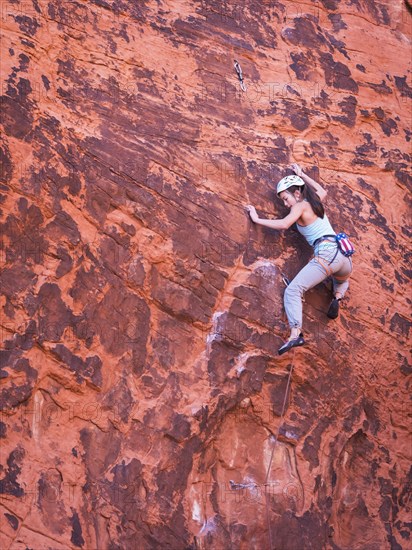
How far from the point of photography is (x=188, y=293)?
7.19 m

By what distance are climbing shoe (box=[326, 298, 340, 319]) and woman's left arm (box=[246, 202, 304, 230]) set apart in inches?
32.4

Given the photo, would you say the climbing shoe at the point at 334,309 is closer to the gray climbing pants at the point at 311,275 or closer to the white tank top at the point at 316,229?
the gray climbing pants at the point at 311,275

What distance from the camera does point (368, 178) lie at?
845cm

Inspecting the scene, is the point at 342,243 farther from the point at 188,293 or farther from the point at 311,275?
the point at 188,293

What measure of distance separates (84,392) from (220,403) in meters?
1.16

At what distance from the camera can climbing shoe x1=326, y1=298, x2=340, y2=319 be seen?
24.9 feet

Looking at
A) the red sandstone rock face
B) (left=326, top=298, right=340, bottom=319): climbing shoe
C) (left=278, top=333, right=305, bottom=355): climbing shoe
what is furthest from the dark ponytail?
(left=278, top=333, right=305, bottom=355): climbing shoe

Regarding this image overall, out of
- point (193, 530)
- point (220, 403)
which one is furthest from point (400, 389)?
point (193, 530)

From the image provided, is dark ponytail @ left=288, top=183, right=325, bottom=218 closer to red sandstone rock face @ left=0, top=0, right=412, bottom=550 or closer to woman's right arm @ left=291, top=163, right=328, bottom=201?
woman's right arm @ left=291, top=163, right=328, bottom=201

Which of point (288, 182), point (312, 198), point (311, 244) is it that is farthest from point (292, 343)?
point (288, 182)

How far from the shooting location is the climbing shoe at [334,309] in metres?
7.60

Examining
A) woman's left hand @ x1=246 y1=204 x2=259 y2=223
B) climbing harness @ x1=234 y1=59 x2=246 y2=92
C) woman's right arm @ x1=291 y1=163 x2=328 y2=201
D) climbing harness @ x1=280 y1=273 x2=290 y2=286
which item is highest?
climbing harness @ x1=234 y1=59 x2=246 y2=92

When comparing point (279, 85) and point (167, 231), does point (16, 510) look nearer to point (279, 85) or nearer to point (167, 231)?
point (167, 231)

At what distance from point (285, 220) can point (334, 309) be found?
945mm
